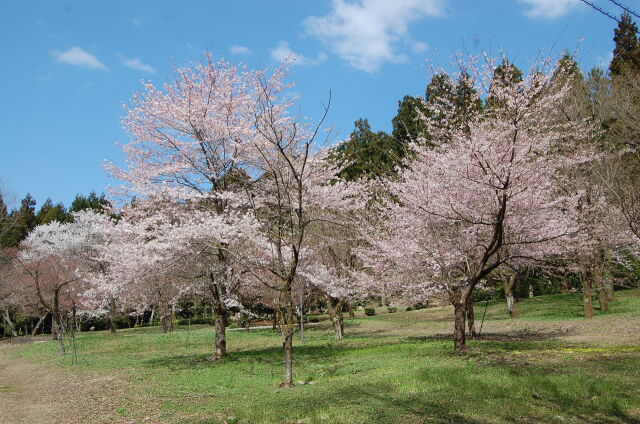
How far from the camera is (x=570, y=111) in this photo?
21484mm

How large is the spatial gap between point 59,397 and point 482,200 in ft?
37.0

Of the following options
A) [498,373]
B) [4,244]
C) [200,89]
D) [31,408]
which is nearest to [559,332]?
[498,373]

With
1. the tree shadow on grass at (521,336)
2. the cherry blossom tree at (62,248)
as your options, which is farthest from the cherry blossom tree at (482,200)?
the cherry blossom tree at (62,248)

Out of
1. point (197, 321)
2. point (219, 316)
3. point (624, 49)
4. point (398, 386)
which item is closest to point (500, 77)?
point (398, 386)

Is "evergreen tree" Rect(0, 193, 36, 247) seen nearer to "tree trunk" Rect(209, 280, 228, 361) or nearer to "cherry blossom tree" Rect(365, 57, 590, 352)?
"tree trunk" Rect(209, 280, 228, 361)

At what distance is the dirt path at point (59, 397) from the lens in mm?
9250

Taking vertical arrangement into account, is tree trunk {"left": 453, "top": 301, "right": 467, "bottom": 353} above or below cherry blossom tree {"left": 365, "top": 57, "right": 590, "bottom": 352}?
below

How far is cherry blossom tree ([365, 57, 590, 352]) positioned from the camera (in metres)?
10.3

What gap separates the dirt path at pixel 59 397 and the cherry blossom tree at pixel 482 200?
771 cm

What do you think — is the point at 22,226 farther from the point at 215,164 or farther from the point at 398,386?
the point at 398,386

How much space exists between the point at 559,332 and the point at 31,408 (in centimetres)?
1630

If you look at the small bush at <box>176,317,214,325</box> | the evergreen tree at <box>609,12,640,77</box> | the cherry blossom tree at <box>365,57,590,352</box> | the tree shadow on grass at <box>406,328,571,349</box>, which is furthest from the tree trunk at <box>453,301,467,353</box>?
the small bush at <box>176,317,214,325</box>

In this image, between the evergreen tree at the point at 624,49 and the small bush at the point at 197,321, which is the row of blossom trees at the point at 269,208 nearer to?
the evergreen tree at the point at 624,49

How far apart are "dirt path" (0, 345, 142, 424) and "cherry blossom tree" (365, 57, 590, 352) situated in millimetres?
7709
